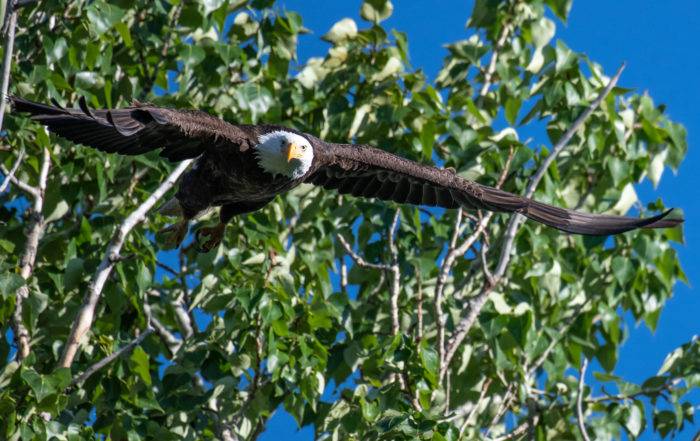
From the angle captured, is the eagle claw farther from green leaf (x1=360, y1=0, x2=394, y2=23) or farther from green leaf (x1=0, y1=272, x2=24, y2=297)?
green leaf (x1=360, y1=0, x2=394, y2=23)

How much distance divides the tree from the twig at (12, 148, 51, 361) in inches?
0.6

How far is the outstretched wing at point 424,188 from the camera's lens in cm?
777

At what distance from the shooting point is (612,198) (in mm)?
8789

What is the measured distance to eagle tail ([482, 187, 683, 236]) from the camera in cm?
775

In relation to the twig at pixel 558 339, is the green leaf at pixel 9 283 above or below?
below

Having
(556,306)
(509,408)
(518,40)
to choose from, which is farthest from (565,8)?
(509,408)

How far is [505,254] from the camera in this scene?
791cm

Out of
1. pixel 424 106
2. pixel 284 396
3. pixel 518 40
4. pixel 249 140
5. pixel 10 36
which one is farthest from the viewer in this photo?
pixel 518 40

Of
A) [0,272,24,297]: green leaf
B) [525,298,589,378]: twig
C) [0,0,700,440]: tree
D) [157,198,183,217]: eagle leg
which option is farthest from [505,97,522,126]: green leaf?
[0,272,24,297]: green leaf

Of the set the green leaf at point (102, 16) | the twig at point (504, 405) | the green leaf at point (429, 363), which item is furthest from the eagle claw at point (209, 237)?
the twig at point (504, 405)

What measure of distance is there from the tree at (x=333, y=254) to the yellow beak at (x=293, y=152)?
630 mm

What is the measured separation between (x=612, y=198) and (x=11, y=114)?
354 cm

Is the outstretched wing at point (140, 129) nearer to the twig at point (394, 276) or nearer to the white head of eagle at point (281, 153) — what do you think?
the white head of eagle at point (281, 153)

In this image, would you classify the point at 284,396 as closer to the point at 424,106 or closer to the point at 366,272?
the point at 366,272
